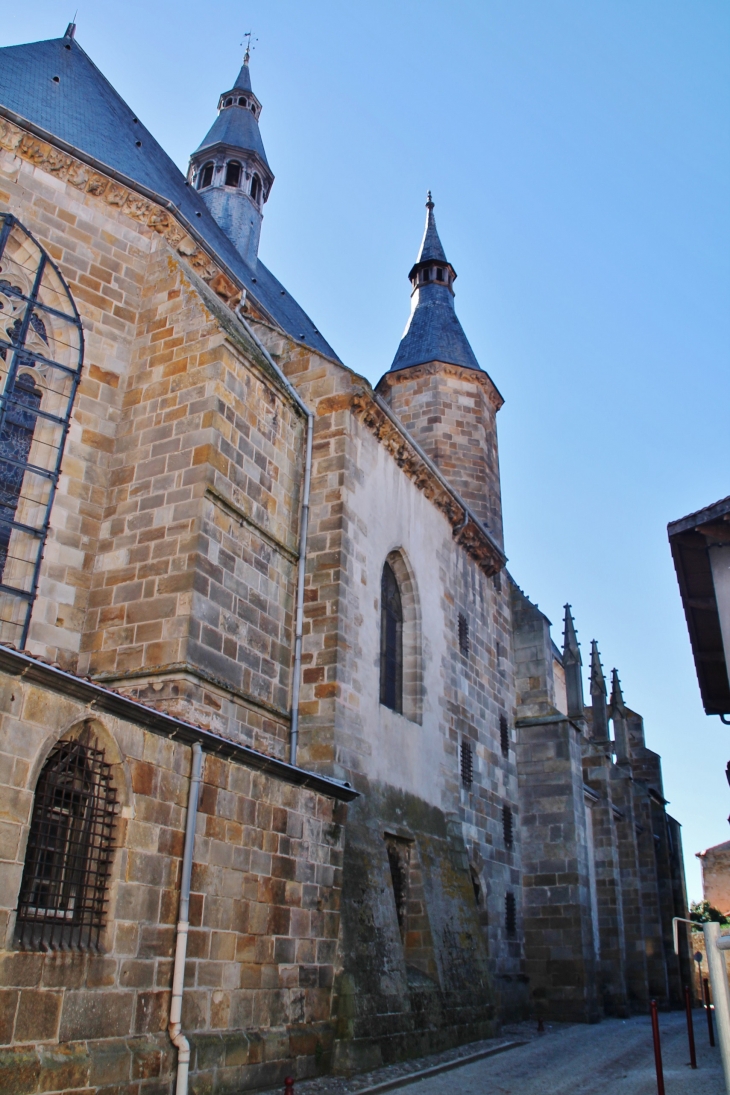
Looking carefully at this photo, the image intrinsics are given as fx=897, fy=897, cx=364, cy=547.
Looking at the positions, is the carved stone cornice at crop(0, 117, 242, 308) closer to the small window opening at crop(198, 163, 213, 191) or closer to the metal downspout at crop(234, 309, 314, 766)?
the metal downspout at crop(234, 309, 314, 766)

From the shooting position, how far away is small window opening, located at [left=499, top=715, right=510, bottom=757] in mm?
14938

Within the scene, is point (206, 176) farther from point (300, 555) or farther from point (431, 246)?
point (300, 555)

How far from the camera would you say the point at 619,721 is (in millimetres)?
23719

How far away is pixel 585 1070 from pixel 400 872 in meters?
2.67

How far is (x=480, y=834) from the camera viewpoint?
1312 centimetres

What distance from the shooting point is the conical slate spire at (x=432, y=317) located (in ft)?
61.3

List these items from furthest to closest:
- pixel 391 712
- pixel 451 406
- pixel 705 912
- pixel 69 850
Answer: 1. pixel 705 912
2. pixel 451 406
3. pixel 391 712
4. pixel 69 850

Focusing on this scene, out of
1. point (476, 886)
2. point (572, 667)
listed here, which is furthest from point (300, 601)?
point (572, 667)

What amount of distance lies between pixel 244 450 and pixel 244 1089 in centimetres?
566

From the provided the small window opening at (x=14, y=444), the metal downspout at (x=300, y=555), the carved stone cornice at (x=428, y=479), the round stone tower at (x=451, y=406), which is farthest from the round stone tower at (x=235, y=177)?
the small window opening at (x=14, y=444)

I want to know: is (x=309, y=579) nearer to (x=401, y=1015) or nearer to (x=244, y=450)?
(x=244, y=450)

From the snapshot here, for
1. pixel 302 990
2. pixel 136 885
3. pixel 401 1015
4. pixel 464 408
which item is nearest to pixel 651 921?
pixel 464 408

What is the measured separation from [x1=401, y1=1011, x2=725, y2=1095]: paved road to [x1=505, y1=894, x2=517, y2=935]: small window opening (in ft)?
5.83

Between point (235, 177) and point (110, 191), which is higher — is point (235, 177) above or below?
above
